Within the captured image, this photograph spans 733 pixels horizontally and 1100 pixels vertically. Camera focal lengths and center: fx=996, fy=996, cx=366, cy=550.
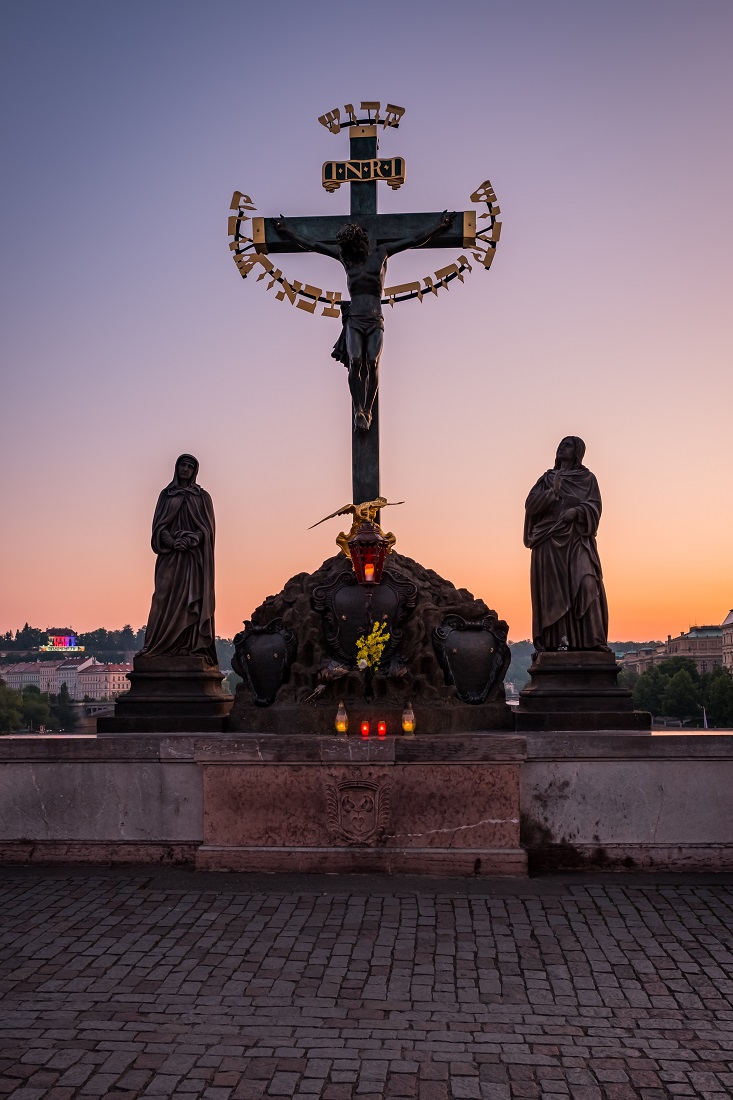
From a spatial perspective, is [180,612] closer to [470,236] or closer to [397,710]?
[397,710]

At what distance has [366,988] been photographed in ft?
19.0

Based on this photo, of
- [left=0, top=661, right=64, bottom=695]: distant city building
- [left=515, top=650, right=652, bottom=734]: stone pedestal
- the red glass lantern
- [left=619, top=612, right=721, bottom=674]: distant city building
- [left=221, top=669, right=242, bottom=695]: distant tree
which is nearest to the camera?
[left=515, top=650, right=652, bottom=734]: stone pedestal

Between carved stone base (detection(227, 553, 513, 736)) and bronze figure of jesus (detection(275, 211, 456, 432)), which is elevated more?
bronze figure of jesus (detection(275, 211, 456, 432))

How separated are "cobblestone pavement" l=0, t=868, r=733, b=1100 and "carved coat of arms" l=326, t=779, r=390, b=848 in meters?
0.45

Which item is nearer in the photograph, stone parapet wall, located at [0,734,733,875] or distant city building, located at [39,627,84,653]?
stone parapet wall, located at [0,734,733,875]

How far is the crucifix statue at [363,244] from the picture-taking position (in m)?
11.8

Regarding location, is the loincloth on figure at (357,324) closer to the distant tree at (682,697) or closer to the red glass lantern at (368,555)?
the red glass lantern at (368,555)

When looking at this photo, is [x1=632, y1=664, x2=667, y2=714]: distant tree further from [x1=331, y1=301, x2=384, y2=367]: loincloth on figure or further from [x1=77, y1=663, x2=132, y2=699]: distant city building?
[x1=331, y1=301, x2=384, y2=367]: loincloth on figure

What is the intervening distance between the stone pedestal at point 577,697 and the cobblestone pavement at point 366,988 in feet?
6.23

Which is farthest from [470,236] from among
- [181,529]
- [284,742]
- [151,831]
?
[151,831]

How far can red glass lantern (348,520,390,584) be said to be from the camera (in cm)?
1053

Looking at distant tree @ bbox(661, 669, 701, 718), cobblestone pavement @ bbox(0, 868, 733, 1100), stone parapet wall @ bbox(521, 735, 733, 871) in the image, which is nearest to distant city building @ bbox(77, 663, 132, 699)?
distant tree @ bbox(661, 669, 701, 718)

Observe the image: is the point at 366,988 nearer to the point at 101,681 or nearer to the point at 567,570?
the point at 567,570

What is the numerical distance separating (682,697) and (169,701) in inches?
2162
